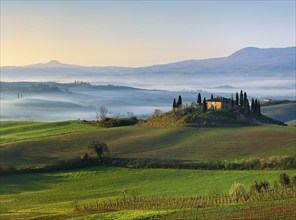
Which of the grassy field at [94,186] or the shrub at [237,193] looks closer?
the shrub at [237,193]

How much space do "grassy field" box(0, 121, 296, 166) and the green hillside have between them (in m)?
70.6

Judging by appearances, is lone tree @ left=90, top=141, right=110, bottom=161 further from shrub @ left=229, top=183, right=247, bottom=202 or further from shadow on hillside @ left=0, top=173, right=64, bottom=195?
shrub @ left=229, top=183, right=247, bottom=202

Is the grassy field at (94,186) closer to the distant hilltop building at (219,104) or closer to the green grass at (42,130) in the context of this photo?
the green grass at (42,130)

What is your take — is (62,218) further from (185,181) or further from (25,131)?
(25,131)

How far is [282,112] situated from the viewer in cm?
14550

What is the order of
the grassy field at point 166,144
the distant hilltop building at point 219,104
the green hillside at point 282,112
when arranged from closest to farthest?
the grassy field at point 166,144, the distant hilltop building at point 219,104, the green hillside at point 282,112

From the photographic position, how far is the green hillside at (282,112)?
14000 centimetres

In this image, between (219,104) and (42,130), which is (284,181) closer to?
(219,104)

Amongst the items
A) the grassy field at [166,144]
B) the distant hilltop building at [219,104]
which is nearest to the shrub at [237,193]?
the grassy field at [166,144]

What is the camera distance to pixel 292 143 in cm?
5797

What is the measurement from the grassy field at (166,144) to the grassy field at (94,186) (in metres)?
5.79

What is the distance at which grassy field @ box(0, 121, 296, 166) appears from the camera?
54.2 metres

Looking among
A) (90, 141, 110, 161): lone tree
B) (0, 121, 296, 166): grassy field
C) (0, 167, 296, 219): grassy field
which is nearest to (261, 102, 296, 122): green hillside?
(0, 121, 296, 166): grassy field

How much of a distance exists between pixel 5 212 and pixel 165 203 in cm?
1073
